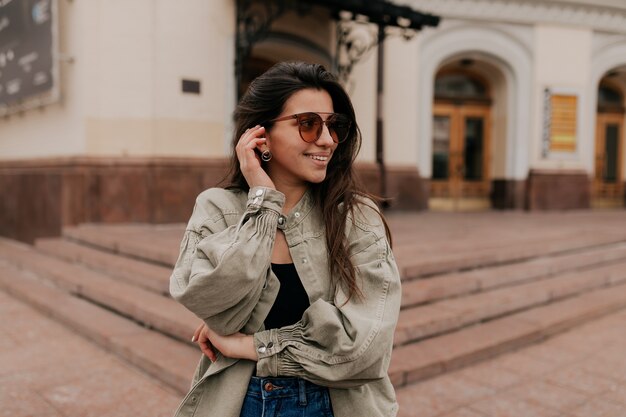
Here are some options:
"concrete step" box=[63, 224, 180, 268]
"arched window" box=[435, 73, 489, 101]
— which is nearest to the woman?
"concrete step" box=[63, 224, 180, 268]

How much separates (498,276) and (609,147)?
11.5 metres

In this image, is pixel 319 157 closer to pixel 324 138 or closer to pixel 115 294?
pixel 324 138

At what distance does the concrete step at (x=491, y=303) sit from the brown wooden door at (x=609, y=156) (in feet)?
30.4

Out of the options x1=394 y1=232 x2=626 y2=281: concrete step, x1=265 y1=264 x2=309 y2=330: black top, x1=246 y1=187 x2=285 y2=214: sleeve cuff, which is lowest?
x1=394 y1=232 x2=626 y2=281: concrete step

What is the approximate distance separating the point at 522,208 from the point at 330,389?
12.4 meters

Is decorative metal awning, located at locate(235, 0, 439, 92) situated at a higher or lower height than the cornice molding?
lower

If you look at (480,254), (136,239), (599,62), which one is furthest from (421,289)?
(599,62)

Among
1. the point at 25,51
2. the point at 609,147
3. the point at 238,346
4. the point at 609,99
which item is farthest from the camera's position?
the point at 609,99

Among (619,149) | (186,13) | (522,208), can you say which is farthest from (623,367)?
(619,149)

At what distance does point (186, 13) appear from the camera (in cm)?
817

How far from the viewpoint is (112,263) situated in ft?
20.5

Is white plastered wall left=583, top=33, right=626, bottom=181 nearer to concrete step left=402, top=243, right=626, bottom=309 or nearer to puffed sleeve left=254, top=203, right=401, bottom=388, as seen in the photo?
concrete step left=402, top=243, right=626, bottom=309

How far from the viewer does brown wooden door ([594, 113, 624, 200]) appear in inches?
604

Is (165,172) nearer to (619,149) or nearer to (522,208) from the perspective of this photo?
(522,208)
